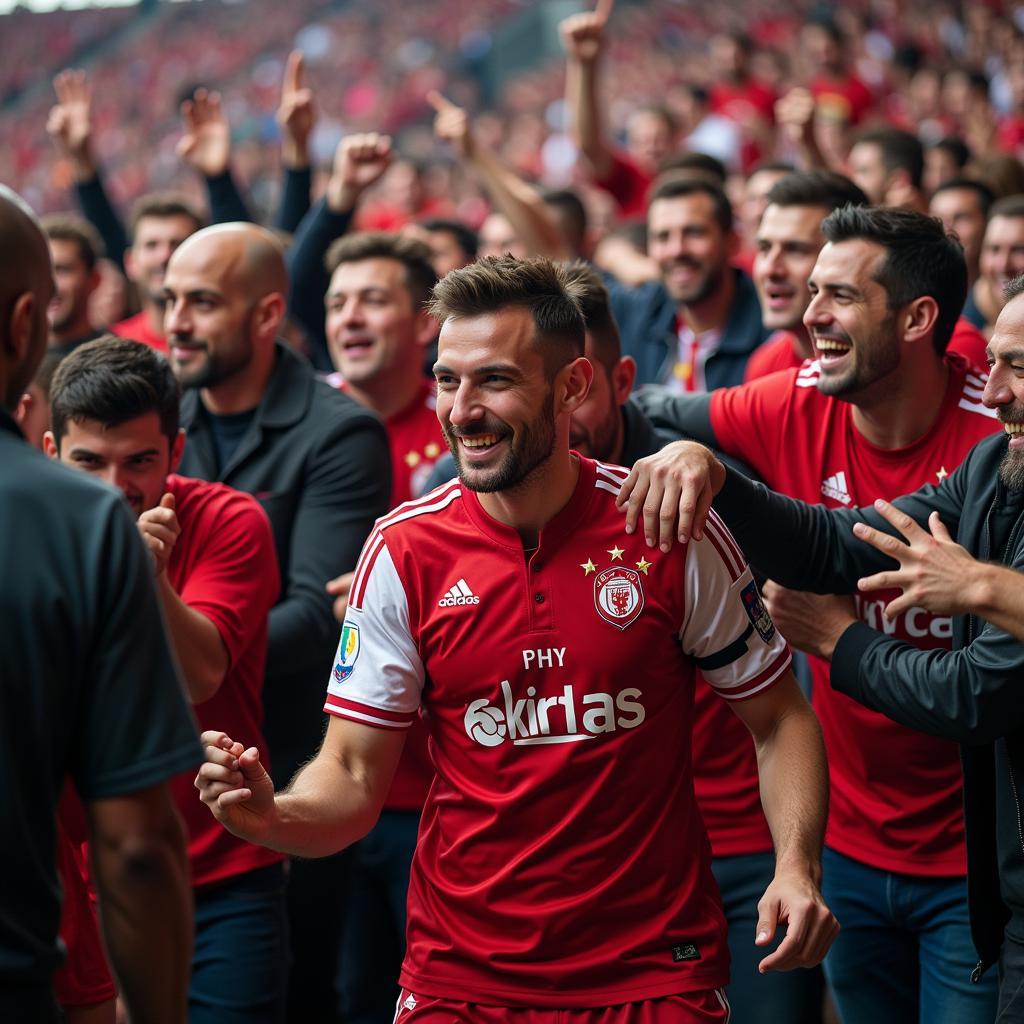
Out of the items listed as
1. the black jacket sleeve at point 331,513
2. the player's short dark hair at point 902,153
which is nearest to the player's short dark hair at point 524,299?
the black jacket sleeve at point 331,513

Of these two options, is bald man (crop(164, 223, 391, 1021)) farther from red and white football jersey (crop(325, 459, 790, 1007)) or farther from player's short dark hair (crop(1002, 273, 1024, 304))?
player's short dark hair (crop(1002, 273, 1024, 304))

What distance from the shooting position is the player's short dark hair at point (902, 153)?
761 cm

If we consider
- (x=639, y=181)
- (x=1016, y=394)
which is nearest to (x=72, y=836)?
(x=1016, y=394)

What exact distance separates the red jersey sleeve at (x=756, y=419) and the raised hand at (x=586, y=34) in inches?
145

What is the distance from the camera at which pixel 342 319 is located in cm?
556

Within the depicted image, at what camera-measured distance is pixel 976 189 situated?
723cm

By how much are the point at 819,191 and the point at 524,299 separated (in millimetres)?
Result: 2459

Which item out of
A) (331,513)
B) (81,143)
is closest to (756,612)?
(331,513)

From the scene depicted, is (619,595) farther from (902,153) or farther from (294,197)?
(902,153)

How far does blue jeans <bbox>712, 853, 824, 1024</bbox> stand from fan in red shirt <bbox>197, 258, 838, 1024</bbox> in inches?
31.7

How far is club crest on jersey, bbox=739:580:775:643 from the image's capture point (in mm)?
3172

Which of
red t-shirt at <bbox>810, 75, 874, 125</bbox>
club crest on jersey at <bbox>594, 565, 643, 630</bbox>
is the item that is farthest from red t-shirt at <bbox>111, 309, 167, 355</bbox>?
red t-shirt at <bbox>810, 75, 874, 125</bbox>

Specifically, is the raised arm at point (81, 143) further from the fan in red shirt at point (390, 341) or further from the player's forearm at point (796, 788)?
the player's forearm at point (796, 788)

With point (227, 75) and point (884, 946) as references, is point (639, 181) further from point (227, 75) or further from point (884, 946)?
point (227, 75)
